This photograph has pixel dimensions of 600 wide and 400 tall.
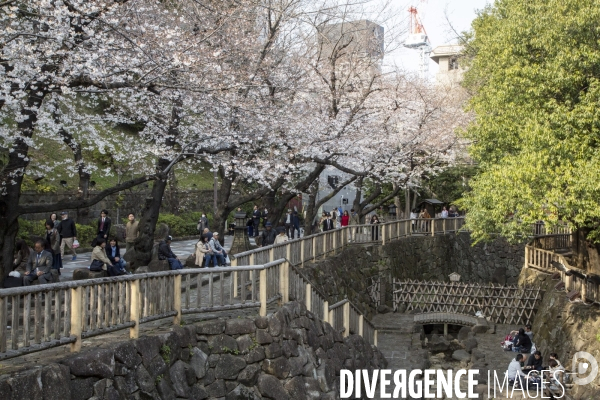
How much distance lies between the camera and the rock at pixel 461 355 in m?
21.1

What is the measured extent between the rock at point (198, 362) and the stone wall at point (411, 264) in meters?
8.76

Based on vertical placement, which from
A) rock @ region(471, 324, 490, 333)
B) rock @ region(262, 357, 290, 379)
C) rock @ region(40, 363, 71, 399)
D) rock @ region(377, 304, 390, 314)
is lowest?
rock @ region(471, 324, 490, 333)

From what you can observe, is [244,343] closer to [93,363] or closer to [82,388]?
[93,363]

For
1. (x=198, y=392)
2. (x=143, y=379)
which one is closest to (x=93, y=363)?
(x=143, y=379)

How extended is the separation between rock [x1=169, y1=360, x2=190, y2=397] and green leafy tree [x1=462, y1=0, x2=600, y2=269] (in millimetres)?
11643

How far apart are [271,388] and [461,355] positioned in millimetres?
11518

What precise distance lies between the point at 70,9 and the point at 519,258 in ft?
89.2

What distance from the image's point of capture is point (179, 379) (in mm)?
9922

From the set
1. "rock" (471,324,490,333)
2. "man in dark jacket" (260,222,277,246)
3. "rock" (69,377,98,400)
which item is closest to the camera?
"rock" (69,377,98,400)

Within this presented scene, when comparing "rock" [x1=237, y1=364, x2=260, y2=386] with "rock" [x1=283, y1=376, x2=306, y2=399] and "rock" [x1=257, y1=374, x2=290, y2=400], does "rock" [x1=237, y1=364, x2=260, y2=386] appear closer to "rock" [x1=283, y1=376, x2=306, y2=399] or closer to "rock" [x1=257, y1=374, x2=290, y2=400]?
"rock" [x1=257, y1=374, x2=290, y2=400]

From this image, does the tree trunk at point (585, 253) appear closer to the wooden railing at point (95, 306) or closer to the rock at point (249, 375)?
the rock at point (249, 375)

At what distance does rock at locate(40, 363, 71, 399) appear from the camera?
25.0ft

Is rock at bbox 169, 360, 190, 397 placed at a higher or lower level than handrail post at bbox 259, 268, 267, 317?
lower

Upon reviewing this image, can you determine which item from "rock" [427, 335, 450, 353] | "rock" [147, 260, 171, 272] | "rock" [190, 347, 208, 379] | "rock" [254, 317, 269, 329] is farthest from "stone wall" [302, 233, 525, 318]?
"rock" [190, 347, 208, 379]
